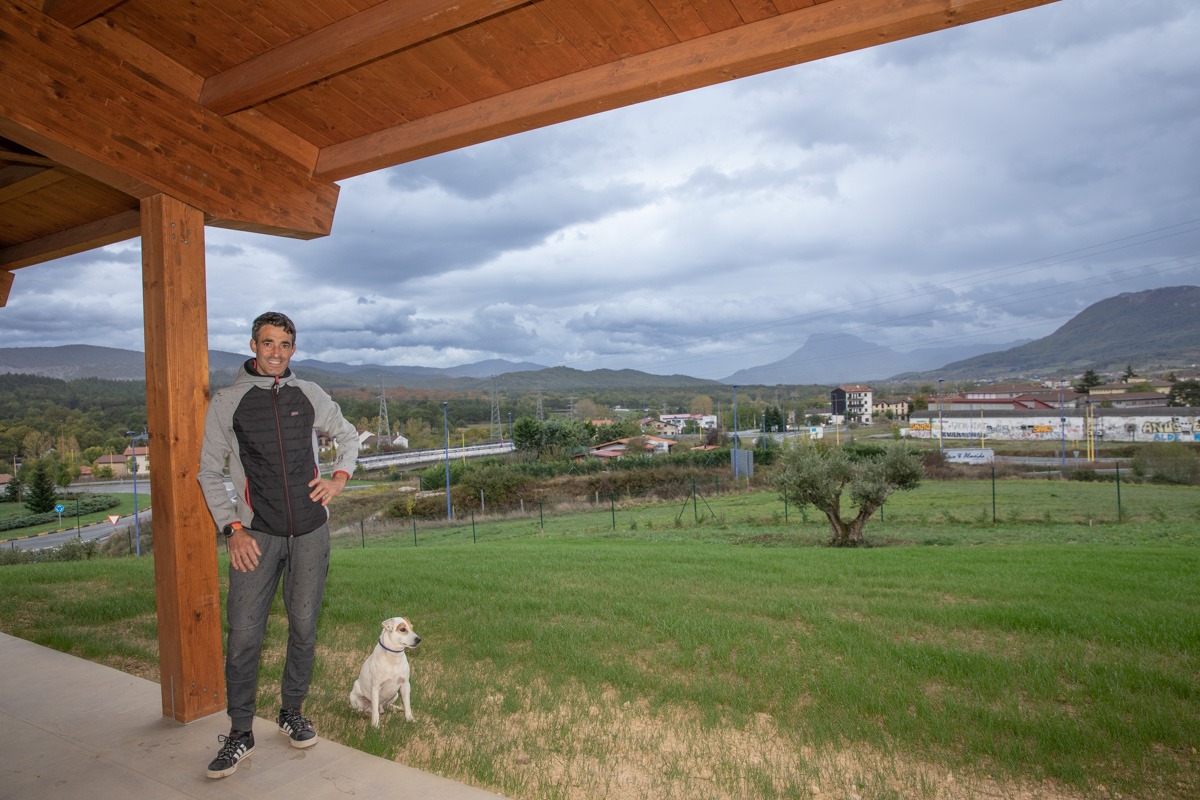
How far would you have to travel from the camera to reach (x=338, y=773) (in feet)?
8.26

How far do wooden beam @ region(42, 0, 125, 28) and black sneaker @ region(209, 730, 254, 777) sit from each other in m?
2.99

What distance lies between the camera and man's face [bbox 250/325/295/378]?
2.69 meters

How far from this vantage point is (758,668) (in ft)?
12.3

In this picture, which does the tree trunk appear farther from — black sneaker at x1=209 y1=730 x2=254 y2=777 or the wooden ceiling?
black sneaker at x1=209 y1=730 x2=254 y2=777

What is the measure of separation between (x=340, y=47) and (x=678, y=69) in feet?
4.70

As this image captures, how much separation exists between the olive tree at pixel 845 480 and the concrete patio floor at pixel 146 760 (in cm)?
1225

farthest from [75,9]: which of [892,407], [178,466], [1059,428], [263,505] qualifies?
[892,407]

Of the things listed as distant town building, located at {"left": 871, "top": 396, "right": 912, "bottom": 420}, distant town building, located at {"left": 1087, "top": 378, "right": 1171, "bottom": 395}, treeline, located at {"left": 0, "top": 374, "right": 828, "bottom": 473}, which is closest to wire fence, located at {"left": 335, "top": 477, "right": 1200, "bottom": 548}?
treeline, located at {"left": 0, "top": 374, "right": 828, "bottom": 473}

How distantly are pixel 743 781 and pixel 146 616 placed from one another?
5.12 m

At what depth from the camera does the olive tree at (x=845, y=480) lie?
1348 centimetres

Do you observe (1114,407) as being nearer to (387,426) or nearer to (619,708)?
(387,426)

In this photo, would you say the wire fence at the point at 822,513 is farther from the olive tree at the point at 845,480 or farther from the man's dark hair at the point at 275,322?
the man's dark hair at the point at 275,322

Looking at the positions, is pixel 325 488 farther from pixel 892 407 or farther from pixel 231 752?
pixel 892 407

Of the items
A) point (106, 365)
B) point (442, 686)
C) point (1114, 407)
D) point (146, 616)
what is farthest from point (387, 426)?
point (1114, 407)
